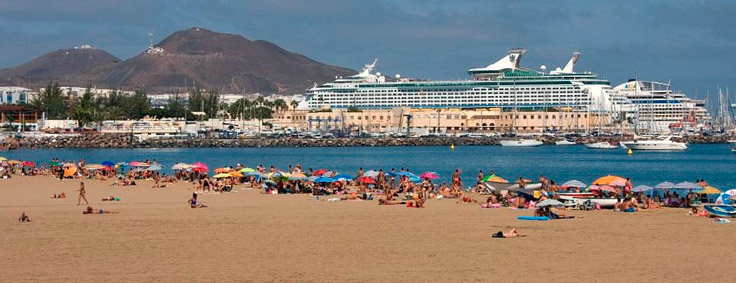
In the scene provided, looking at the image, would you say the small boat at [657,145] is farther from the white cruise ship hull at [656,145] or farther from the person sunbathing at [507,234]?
the person sunbathing at [507,234]

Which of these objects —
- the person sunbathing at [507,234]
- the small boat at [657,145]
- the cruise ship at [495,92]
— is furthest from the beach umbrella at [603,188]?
the cruise ship at [495,92]

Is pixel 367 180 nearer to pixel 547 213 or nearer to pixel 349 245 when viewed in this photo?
pixel 547 213

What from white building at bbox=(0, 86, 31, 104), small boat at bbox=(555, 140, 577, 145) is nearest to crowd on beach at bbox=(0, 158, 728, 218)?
small boat at bbox=(555, 140, 577, 145)

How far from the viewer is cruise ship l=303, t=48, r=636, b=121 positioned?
124m

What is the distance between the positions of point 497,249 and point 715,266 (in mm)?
3276

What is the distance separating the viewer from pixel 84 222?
66.2ft

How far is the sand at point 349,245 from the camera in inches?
548

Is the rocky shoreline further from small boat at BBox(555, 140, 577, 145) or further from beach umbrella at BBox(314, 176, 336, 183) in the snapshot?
beach umbrella at BBox(314, 176, 336, 183)

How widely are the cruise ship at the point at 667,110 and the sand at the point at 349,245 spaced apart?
9725 cm

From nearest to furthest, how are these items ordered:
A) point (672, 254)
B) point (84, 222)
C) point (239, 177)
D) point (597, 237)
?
point (672, 254), point (597, 237), point (84, 222), point (239, 177)

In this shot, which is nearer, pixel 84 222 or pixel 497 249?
pixel 497 249

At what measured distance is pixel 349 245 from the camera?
1677 cm

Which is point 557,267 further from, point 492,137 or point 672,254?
point 492,137

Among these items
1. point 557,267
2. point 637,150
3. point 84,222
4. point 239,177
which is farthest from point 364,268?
point 637,150
